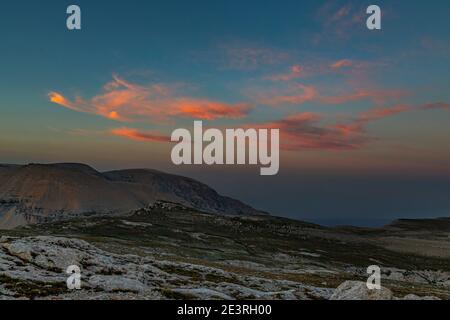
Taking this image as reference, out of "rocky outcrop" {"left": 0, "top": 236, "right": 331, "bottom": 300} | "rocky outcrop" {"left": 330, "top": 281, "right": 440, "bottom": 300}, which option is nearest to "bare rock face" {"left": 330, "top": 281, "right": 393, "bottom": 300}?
"rocky outcrop" {"left": 330, "top": 281, "right": 440, "bottom": 300}

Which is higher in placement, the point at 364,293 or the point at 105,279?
the point at 364,293

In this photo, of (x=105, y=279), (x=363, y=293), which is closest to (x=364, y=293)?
(x=363, y=293)

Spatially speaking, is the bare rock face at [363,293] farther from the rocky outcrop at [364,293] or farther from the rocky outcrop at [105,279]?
the rocky outcrop at [105,279]

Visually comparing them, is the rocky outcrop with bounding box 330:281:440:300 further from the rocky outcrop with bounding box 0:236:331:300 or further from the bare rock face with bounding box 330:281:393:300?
the rocky outcrop with bounding box 0:236:331:300

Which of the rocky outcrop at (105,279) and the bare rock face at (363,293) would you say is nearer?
the bare rock face at (363,293)

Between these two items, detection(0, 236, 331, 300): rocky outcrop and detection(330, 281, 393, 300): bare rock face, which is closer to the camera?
detection(330, 281, 393, 300): bare rock face

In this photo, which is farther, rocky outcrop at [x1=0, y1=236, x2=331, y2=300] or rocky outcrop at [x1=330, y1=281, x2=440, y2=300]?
rocky outcrop at [x1=0, y1=236, x2=331, y2=300]

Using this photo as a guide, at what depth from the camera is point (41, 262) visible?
172 ft

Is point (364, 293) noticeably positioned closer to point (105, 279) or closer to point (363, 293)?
point (363, 293)

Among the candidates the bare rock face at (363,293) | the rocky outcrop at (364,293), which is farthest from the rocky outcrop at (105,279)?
the rocky outcrop at (364,293)

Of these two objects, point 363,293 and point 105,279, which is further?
point 105,279

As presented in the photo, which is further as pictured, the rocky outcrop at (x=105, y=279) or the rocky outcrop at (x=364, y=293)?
the rocky outcrop at (x=105, y=279)
